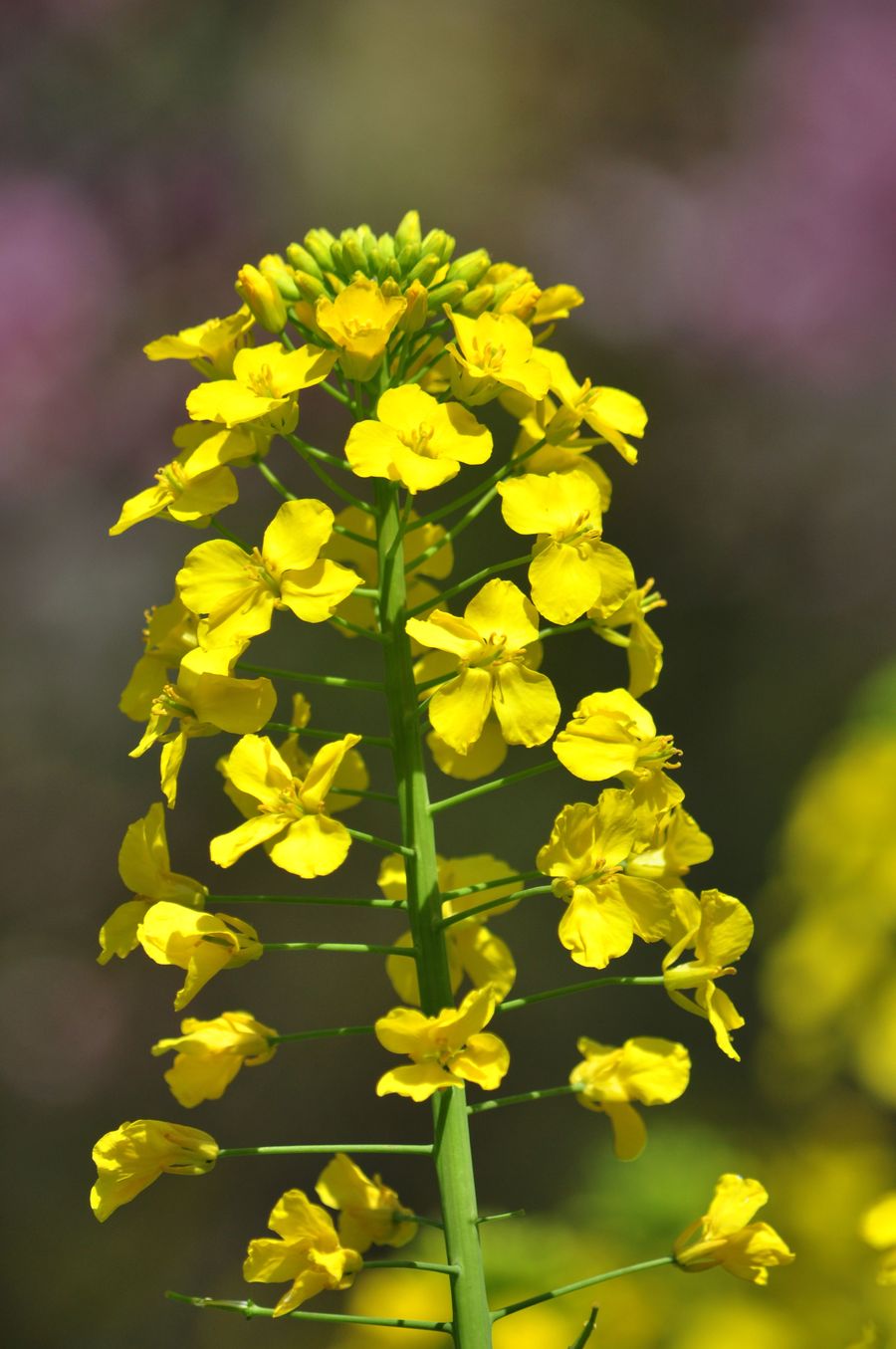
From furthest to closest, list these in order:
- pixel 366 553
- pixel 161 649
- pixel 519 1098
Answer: pixel 366 553 → pixel 161 649 → pixel 519 1098

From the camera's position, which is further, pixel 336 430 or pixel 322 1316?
pixel 336 430

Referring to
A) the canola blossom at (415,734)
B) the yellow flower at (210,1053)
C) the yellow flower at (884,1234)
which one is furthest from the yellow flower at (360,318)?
the yellow flower at (884,1234)

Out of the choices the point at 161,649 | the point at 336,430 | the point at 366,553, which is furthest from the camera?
the point at 336,430

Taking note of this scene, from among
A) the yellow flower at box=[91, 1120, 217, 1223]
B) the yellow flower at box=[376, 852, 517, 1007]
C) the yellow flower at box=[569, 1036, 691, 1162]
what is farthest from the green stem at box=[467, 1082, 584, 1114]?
the yellow flower at box=[91, 1120, 217, 1223]

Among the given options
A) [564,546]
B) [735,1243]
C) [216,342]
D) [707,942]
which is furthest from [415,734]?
[735,1243]

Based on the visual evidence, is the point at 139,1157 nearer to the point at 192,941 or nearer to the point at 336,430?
the point at 192,941

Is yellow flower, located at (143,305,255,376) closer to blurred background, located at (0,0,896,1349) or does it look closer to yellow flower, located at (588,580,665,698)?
yellow flower, located at (588,580,665,698)

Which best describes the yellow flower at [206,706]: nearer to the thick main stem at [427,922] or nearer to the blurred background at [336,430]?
the thick main stem at [427,922]
